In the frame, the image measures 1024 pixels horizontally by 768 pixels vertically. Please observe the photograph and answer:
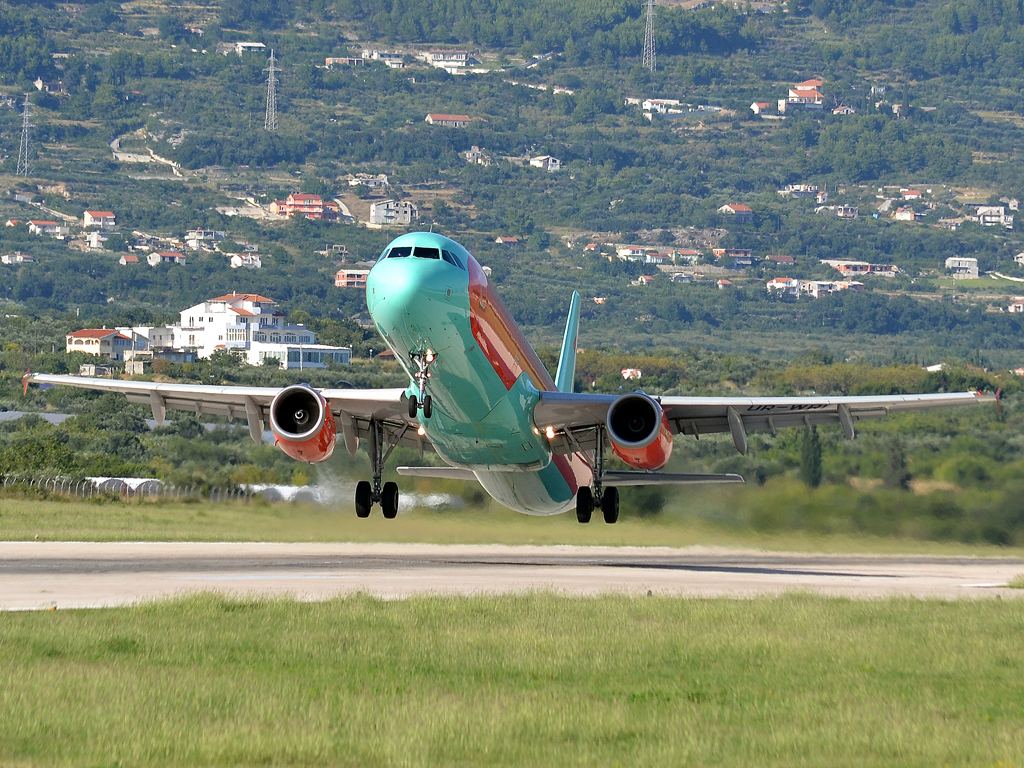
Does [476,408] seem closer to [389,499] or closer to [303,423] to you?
[303,423]

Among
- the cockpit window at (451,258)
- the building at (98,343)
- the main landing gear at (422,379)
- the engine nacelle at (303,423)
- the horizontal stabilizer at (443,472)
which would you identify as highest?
the cockpit window at (451,258)

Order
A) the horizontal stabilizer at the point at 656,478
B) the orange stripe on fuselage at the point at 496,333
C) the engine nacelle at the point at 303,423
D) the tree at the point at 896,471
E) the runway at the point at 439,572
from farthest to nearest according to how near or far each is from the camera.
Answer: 1. the tree at the point at 896,471
2. the horizontal stabilizer at the point at 656,478
3. the runway at the point at 439,572
4. the engine nacelle at the point at 303,423
5. the orange stripe on fuselage at the point at 496,333

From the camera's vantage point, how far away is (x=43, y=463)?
79500 millimetres

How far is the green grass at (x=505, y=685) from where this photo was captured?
1811cm

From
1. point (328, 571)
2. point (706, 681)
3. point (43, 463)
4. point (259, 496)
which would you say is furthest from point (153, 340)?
point (706, 681)

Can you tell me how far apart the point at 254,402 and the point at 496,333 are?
27.1 feet

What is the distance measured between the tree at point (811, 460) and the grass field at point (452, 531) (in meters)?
3.59

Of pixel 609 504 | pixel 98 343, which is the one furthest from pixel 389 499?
pixel 98 343

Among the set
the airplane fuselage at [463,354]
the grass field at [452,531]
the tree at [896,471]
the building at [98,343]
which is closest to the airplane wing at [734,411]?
the airplane fuselage at [463,354]

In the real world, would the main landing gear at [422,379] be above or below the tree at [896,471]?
above

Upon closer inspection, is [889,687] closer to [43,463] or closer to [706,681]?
[706,681]

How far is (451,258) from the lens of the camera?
32219 millimetres

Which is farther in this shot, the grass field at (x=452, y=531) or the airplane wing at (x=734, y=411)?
the grass field at (x=452, y=531)

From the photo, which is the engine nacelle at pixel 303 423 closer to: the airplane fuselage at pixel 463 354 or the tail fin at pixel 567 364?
the airplane fuselage at pixel 463 354
